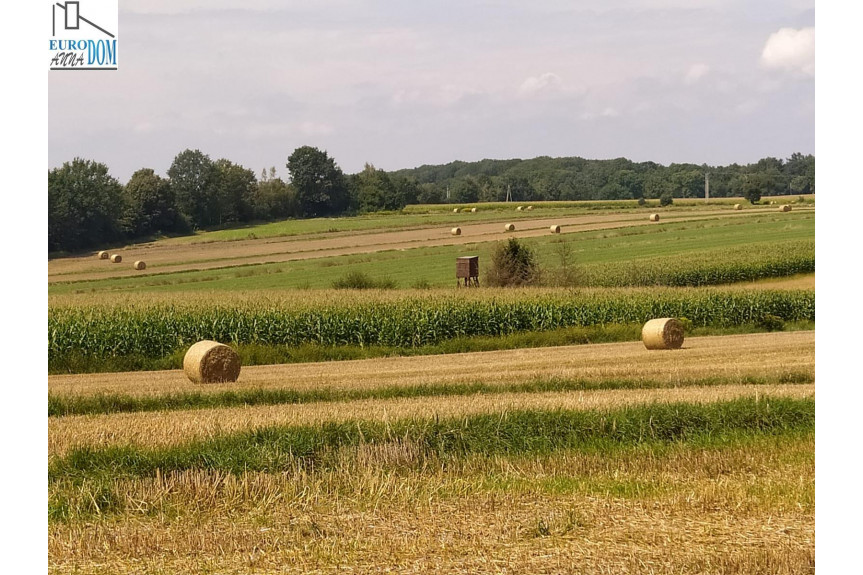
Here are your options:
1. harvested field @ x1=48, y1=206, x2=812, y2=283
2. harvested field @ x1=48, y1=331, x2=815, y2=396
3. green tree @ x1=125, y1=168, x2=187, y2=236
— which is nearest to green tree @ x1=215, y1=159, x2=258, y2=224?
green tree @ x1=125, y1=168, x2=187, y2=236

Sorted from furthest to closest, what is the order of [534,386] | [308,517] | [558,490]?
[534,386], [558,490], [308,517]

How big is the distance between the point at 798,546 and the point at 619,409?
612cm

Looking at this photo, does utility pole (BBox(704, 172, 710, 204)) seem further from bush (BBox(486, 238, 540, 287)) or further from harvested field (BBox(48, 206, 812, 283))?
bush (BBox(486, 238, 540, 287))

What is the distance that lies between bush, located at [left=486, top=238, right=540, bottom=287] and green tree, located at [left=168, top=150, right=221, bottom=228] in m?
38.7

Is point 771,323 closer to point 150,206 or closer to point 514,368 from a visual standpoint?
point 514,368

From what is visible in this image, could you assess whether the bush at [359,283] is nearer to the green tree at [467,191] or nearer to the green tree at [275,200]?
the green tree at [275,200]

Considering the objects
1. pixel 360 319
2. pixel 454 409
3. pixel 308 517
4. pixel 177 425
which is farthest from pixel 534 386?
pixel 360 319

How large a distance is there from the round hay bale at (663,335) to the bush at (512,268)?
16.0 metres

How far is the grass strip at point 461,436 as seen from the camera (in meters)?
11.0

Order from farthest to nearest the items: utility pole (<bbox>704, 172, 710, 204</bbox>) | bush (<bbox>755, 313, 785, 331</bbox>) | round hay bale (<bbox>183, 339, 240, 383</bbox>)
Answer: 1. utility pole (<bbox>704, 172, 710, 204</bbox>)
2. bush (<bbox>755, 313, 785, 331</bbox>)
3. round hay bale (<bbox>183, 339, 240, 383</bbox>)

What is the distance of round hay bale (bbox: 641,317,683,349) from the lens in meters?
27.8

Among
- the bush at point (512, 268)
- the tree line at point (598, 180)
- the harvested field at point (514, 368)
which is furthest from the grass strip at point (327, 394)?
the tree line at point (598, 180)

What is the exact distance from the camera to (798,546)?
25.6 feet

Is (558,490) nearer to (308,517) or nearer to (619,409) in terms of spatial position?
(308,517)
